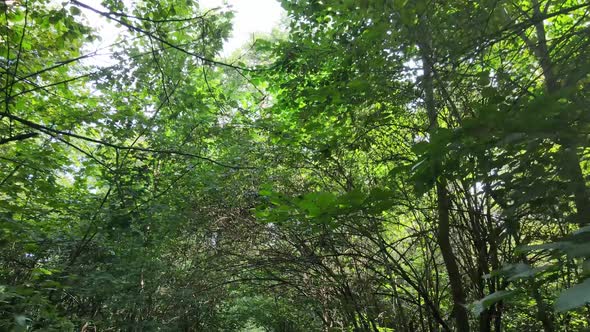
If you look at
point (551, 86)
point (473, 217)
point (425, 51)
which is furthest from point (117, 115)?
point (551, 86)

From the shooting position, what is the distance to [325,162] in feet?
12.1

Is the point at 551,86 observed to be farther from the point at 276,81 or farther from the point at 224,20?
the point at 224,20

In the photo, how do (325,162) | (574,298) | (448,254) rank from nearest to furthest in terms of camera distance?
(574,298)
(448,254)
(325,162)

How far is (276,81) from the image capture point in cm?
405

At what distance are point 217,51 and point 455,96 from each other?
2190 mm

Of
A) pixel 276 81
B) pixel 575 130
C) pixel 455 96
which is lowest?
pixel 575 130

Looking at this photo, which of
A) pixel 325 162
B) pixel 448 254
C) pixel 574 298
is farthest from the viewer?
pixel 325 162

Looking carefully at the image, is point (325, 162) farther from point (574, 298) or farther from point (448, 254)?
point (574, 298)

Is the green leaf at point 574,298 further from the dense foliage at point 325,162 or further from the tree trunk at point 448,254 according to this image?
the tree trunk at point 448,254

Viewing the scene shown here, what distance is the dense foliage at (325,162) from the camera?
4.78ft

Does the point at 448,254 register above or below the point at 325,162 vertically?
below

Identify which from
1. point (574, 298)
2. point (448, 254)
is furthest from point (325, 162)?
point (574, 298)

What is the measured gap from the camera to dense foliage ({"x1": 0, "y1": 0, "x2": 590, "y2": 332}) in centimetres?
146

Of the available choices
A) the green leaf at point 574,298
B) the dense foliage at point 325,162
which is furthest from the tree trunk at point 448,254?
the green leaf at point 574,298
